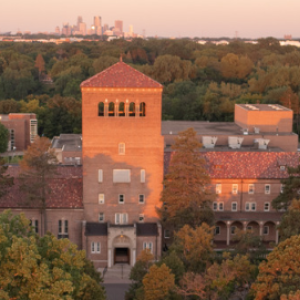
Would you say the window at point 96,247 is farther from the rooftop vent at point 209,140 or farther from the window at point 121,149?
the rooftop vent at point 209,140

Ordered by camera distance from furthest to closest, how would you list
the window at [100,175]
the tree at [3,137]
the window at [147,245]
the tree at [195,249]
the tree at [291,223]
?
1. the tree at [3,137]
2. the window at [100,175]
3. the window at [147,245]
4. the tree at [291,223]
5. the tree at [195,249]

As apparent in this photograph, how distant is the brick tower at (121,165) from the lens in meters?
50.2

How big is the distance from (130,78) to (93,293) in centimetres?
2109

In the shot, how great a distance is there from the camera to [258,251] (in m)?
45.1

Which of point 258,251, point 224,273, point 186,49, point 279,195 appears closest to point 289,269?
point 224,273

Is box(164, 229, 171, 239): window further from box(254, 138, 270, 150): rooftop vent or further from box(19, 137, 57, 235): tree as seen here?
box(254, 138, 270, 150): rooftop vent

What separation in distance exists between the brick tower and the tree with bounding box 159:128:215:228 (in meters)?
1.15

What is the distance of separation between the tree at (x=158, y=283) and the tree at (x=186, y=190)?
42.1 ft

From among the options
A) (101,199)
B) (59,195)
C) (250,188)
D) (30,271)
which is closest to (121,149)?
(101,199)

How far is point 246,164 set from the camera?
2259 inches

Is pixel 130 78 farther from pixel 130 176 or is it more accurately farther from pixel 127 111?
pixel 130 176

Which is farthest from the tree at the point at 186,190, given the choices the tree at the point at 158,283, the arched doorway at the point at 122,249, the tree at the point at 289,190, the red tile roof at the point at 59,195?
the tree at the point at 158,283

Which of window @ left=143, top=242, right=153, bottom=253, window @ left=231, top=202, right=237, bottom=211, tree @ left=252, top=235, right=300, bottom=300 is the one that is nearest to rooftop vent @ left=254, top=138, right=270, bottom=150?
window @ left=231, top=202, right=237, bottom=211

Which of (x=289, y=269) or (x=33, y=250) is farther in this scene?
(x=289, y=269)
